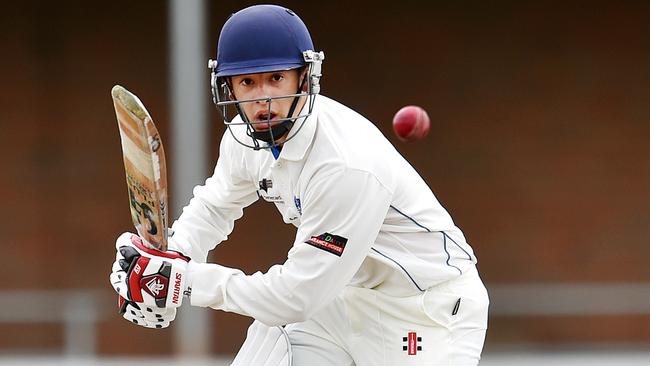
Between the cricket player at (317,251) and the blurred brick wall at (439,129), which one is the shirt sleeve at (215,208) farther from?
the blurred brick wall at (439,129)

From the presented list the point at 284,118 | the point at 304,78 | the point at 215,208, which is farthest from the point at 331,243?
the point at 215,208

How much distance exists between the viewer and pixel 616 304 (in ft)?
29.2

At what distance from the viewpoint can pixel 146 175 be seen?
327cm

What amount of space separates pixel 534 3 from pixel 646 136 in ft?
4.11

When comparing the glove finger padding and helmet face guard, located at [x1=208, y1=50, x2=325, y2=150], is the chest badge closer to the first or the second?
helmet face guard, located at [x1=208, y1=50, x2=325, y2=150]

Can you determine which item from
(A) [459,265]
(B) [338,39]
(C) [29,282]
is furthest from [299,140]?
(C) [29,282]

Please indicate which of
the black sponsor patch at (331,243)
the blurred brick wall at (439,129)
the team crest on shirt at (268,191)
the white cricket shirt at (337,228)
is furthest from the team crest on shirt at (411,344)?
the blurred brick wall at (439,129)

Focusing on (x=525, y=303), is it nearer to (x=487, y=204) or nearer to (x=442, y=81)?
(x=487, y=204)

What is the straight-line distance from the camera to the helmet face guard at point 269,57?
316 centimetres

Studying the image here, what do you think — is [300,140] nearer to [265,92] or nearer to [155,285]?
[265,92]

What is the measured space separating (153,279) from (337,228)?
1.60 feet

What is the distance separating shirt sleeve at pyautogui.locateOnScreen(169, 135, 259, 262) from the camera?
3.61 m

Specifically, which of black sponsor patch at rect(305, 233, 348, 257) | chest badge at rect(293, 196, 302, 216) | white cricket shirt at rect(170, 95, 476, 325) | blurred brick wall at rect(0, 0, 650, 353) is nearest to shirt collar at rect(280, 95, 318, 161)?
white cricket shirt at rect(170, 95, 476, 325)

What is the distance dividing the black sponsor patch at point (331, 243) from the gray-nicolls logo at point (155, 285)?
1.32ft
